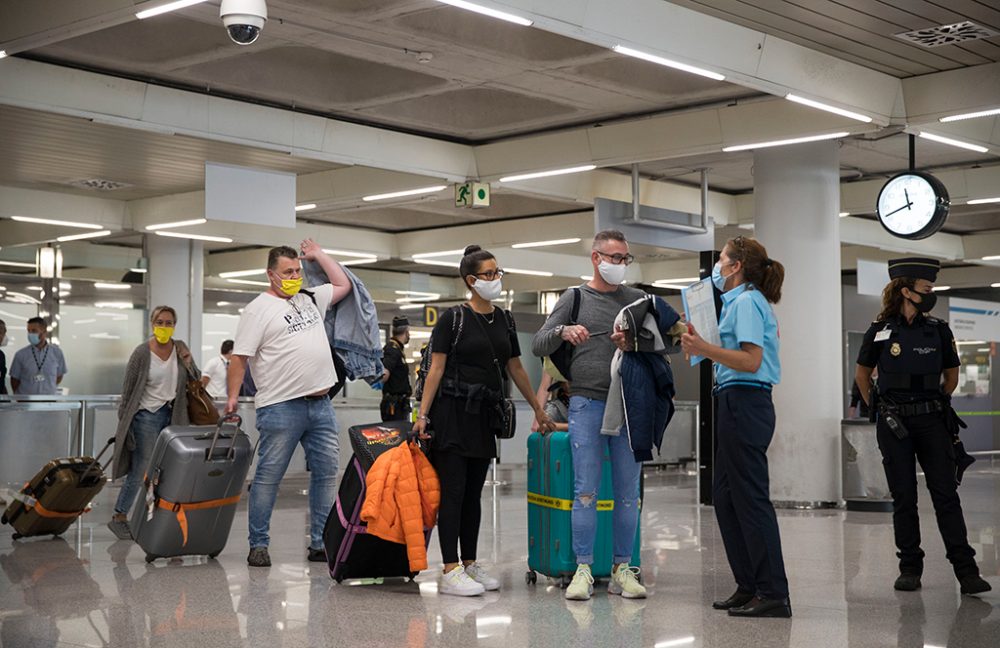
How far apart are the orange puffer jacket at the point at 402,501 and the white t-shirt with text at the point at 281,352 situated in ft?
3.45

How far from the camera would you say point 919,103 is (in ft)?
35.3

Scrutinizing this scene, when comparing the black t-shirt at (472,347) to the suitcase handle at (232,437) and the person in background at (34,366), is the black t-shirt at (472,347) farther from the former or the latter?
the person in background at (34,366)

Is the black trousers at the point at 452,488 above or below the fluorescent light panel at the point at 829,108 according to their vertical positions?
below

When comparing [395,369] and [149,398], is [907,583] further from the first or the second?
[395,369]

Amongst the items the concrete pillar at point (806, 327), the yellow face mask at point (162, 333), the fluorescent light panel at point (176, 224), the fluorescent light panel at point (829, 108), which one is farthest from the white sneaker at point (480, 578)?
the fluorescent light panel at point (176, 224)

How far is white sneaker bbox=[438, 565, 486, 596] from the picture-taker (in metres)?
6.14

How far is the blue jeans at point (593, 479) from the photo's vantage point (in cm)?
609

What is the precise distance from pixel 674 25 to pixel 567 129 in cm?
423

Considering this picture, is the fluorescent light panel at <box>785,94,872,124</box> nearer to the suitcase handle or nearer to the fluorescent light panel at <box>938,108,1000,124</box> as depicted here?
the fluorescent light panel at <box>938,108,1000,124</box>

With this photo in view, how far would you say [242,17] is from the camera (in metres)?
6.02

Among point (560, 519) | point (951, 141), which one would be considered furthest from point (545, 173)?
point (560, 519)

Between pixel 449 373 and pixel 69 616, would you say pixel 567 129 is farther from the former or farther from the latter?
pixel 69 616

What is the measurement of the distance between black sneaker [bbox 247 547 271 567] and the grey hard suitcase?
340 millimetres

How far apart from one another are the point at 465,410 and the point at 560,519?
781mm
